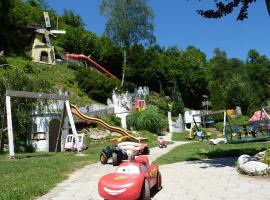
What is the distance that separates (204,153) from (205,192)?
8.52 metres

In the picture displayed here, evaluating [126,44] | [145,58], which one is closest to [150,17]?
[126,44]

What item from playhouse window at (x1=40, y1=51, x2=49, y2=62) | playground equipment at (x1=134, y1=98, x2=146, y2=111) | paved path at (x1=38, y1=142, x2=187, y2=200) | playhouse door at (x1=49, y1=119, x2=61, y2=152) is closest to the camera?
paved path at (x1=38, y1=142, x2=187, y2=200)

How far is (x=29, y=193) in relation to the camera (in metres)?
8.98

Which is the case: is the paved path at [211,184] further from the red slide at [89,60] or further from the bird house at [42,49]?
the red slide at [89,60]

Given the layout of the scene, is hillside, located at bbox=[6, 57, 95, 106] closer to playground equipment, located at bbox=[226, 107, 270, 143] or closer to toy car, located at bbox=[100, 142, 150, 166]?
playground equipment, located at bbox=[226, 107, 270, 143]

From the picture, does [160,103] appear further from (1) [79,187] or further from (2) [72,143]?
(1) [79,187]

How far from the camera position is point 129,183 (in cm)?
772

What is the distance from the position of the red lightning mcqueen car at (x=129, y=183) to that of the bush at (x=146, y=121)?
27508 millimetres

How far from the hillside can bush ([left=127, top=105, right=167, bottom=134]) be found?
810 cm

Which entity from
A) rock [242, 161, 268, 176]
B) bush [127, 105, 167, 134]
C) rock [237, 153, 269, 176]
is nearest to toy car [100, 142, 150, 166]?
rock [237, 153, 269, 176]

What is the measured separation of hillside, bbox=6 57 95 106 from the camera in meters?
45.4

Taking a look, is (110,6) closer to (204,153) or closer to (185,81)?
(185,81)

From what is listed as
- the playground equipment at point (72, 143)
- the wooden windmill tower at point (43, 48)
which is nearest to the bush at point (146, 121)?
the playground equipment at point (72, 143)

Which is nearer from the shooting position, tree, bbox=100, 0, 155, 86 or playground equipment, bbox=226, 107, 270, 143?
playground equipment, bbox=226, 107, 270, 143
